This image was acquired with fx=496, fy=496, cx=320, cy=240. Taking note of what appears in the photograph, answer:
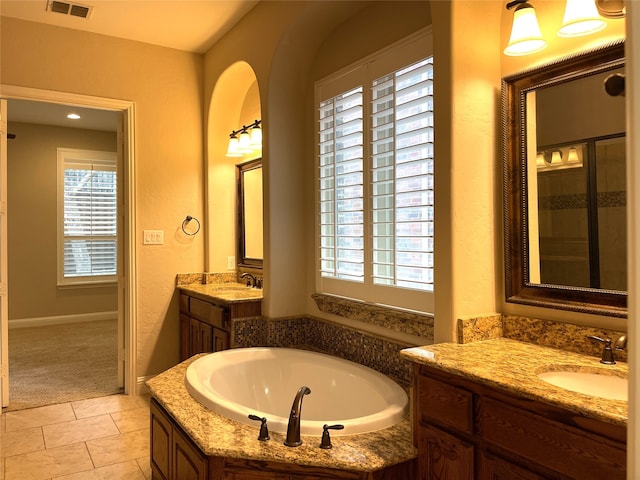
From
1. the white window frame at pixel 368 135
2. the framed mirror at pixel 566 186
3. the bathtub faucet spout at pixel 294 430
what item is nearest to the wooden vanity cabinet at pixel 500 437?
the bathtub faucet spout at pixel 294 430

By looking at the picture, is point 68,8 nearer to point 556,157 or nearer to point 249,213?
point 249,213

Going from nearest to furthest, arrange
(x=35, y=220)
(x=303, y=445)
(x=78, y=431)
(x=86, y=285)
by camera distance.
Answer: (x=303, y=445) < (x=78, y=431) < (x=35, y=220) < (x=86, y=285)

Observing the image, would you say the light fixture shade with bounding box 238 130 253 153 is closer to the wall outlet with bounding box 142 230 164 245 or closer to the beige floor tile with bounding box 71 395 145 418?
the wall outlet with bounding box 142 230 164 245

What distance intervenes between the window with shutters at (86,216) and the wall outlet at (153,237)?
3.55 m

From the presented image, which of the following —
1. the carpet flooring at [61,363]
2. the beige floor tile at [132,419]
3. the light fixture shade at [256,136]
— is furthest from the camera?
the carpet flooring at [61,363]

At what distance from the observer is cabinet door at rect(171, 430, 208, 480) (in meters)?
1.90

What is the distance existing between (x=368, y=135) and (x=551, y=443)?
1.90m

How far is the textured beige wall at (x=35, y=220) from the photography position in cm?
662

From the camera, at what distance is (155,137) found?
13.7 feet

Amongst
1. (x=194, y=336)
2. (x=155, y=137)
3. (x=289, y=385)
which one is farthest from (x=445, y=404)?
(x=155, y=137)

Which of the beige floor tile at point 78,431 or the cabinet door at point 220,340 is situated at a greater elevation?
the cabinet door at point 220,340

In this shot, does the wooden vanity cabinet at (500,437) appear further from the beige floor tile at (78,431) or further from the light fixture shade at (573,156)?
the beige floor tile at (78,431)

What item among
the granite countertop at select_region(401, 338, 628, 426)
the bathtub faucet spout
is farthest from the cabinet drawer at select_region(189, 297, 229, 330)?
the granite countertop at select_region(401, 338, 628, 426)

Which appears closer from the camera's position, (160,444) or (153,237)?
(160,444)
